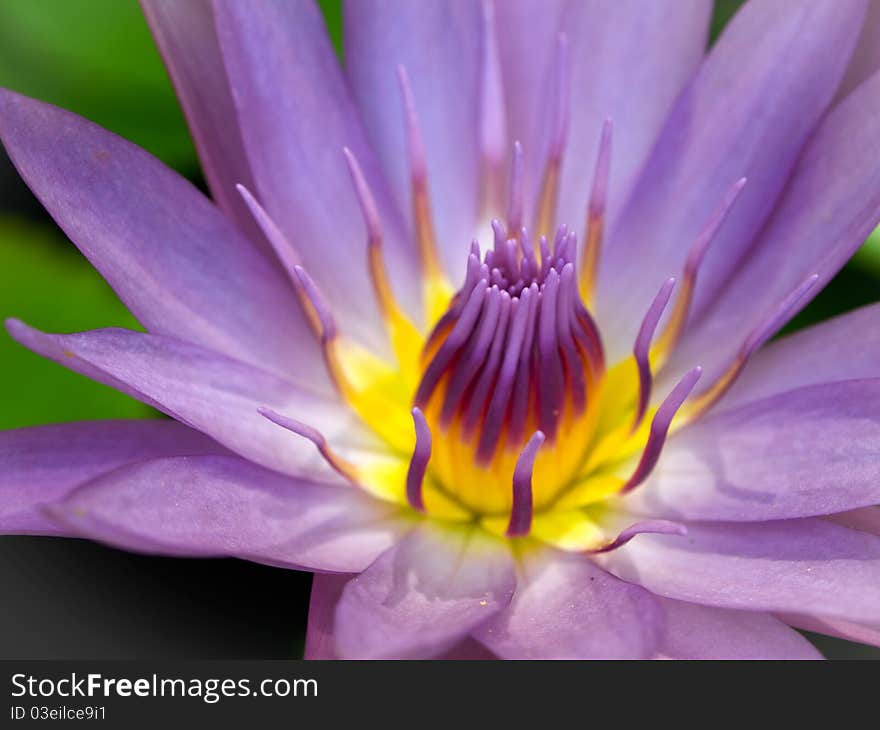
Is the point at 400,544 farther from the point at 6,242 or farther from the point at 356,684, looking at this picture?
the point at 6,242

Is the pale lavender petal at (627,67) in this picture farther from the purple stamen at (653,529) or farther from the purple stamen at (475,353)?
the purple stamen at (653,529)

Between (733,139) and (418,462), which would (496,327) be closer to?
(418,462)

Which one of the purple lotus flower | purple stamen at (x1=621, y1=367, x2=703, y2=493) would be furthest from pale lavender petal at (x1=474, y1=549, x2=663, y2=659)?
purple stamen at (x1=621, y1=367, x2=703, y2=493)

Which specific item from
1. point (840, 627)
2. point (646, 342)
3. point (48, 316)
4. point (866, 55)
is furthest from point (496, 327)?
point (48, 316)

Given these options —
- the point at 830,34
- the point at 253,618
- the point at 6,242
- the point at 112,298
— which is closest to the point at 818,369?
the point at 830,34

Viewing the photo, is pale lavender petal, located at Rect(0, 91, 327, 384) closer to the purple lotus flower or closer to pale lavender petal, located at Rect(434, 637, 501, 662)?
the purple lotus flower

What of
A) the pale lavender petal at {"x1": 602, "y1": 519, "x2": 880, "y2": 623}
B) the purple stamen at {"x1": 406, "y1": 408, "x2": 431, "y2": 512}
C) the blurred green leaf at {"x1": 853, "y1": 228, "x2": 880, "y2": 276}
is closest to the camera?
the pale lavender petal at {"x1": 602, "y1": 519, "x2": 880, "y2": 623}

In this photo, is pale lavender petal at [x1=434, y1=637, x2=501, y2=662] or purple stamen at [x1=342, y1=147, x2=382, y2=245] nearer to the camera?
pale lavender petal at [x1=434, y1=637, x2=501, y2=662]
